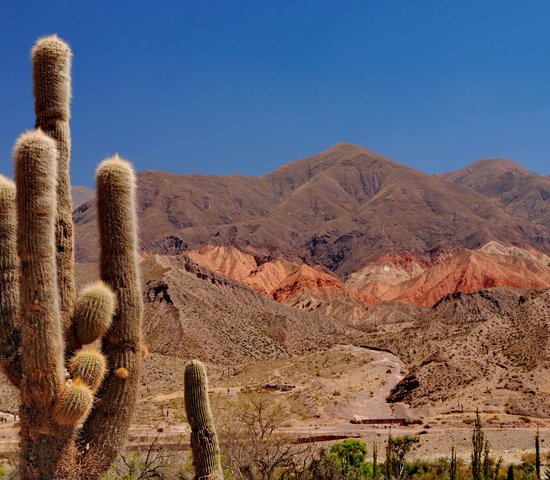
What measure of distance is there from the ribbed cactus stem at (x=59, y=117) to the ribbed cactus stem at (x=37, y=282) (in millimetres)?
913

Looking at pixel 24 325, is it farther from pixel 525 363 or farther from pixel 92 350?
pixel 525 363


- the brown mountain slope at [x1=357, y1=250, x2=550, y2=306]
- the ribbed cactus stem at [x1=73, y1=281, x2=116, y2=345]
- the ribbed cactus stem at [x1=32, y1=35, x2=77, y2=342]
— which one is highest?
the brown mountain slope at [x1=357, y1=250, x2=550, y2=306]

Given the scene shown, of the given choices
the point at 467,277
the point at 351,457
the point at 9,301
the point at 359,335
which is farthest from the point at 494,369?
the point at 467,277

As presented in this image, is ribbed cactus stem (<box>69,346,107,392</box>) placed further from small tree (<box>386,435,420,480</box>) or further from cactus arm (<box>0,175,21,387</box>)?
small tree (<box>386,435,420,480</box>)

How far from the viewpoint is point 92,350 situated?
9.76 metres

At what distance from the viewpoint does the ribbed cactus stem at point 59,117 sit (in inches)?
404

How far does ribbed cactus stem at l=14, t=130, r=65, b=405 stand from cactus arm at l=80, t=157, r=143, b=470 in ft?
3.74

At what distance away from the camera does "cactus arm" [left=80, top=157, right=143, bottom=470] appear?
10164 millimetres

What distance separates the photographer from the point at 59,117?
1042 centimetres

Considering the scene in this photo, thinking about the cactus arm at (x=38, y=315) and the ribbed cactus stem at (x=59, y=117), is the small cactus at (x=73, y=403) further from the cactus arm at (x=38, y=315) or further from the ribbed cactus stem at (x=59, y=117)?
the ribbed cactus stem at (x=59, y=117)

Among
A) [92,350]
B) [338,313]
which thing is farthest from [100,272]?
[338,313]

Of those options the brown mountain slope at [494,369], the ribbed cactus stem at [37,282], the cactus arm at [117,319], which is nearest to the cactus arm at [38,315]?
the ribbed cactus stem at [37,282]

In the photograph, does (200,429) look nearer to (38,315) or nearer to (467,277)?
(38,315)

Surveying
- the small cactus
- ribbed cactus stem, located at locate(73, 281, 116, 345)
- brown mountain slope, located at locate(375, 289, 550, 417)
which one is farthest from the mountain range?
the small cactus
